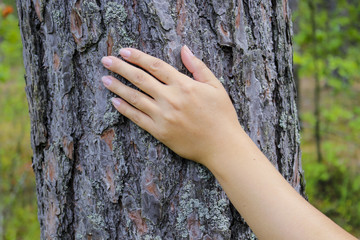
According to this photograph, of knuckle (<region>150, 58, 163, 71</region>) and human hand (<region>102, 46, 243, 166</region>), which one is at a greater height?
knuckle (<region>150, 58, 163, 71</region>)

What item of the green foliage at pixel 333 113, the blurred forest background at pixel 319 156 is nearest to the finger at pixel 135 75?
the blurred forest background at pixel 319 156

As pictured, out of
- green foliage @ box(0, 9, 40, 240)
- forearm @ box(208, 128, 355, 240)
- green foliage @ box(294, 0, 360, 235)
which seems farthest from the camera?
green foliage @ box(294, 0, 360, 235)

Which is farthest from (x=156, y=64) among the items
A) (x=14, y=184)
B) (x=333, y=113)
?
(x=14, y=184)

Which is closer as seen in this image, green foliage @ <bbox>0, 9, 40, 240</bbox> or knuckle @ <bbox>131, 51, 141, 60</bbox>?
knuckle @ <bbox>131, 51, 141, 60</bbox>

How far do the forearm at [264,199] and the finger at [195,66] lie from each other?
0.71 ft

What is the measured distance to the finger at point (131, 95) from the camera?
1096 mm

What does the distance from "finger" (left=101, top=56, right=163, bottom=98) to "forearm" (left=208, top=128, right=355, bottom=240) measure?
0.30m

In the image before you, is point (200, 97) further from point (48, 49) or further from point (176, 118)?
point (48, 49)

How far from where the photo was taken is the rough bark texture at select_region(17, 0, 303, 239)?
1.11 metres

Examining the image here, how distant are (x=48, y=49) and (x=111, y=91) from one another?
11.1 inches

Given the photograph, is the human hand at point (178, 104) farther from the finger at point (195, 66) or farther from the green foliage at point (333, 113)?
the green foliage at point (333, 113)

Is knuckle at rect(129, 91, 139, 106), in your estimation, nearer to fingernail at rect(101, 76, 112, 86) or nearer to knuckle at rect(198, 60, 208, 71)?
fingernail at rect(101, 76, 112, 86)

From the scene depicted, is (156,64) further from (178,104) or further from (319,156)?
(319,156)

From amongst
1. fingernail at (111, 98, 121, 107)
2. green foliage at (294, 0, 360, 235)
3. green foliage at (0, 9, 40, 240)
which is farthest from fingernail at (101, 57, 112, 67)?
green foliage at (294, 0, 360, 235)
